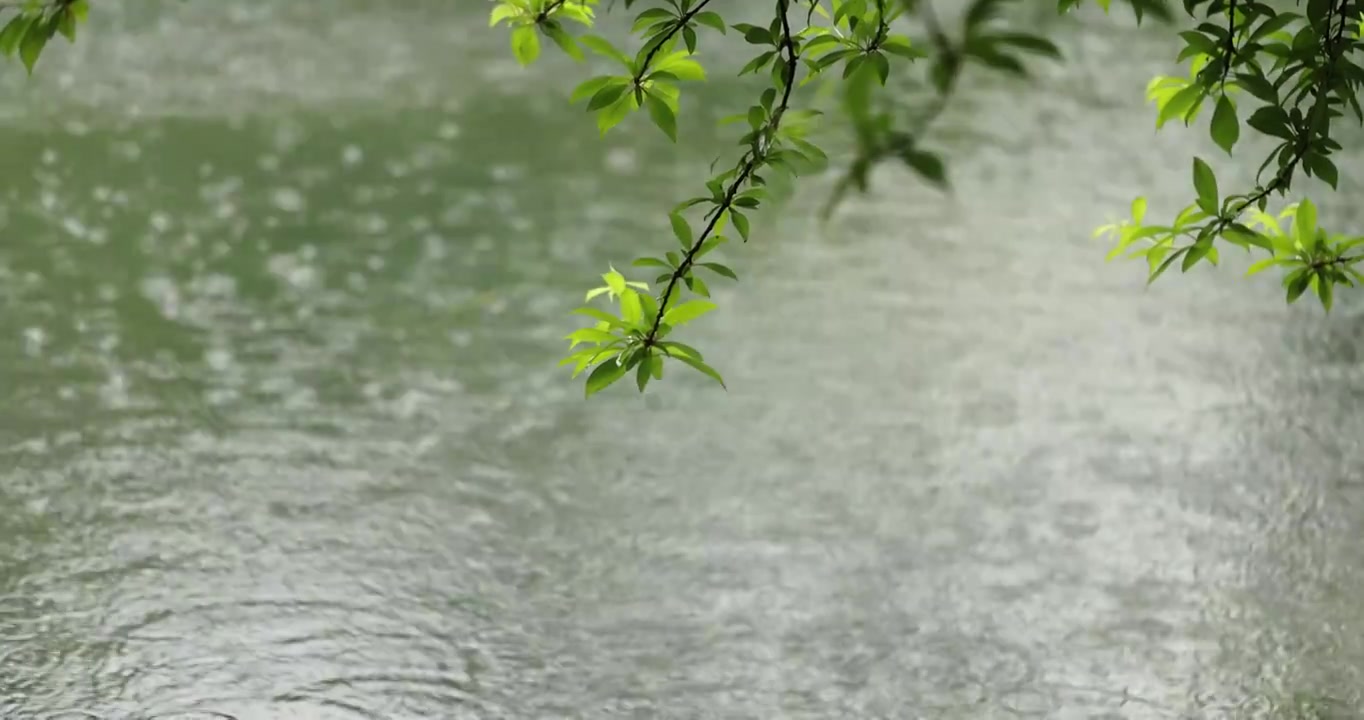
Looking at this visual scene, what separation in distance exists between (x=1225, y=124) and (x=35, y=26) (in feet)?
1.70

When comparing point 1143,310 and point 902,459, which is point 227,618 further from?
point 1143,310

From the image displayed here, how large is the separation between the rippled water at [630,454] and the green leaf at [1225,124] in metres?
0.80

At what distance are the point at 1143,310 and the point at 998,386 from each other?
0.38m

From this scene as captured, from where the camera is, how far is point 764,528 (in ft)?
5.16

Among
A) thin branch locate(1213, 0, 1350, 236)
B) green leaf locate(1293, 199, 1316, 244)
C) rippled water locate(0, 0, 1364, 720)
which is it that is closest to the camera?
thin branch locate(1213, 0, 1350, 236)

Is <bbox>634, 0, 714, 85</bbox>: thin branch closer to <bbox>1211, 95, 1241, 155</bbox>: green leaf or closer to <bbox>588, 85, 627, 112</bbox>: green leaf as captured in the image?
<bbox>588, 85, 627, 112</bbox>: green leaf

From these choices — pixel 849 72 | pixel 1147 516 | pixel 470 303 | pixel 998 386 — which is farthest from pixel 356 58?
pixel 849 72

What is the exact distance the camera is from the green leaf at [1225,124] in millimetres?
599

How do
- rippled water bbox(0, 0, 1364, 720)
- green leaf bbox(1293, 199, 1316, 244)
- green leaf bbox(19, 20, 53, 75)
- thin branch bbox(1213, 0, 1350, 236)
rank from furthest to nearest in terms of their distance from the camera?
rippled water bbox(0, 0, 1364, 720)
green leaf bbox(1293, 199, 1316, 244)
thin branch bbox(1213, 0, 1350, 236)
green leaf bbox(19, 20, 53, 75)

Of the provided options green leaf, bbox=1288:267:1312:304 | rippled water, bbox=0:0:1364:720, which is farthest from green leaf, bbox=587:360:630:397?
rippled water, bbox=0:0:1364:720

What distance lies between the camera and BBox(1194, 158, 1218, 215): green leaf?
2.19 feet

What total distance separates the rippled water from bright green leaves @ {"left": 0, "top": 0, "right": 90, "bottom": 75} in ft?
2.85

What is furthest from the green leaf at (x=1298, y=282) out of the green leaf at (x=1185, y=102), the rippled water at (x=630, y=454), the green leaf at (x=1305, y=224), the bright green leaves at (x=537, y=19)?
the rippled water at (x=630, y=454)

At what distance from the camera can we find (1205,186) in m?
0.68
